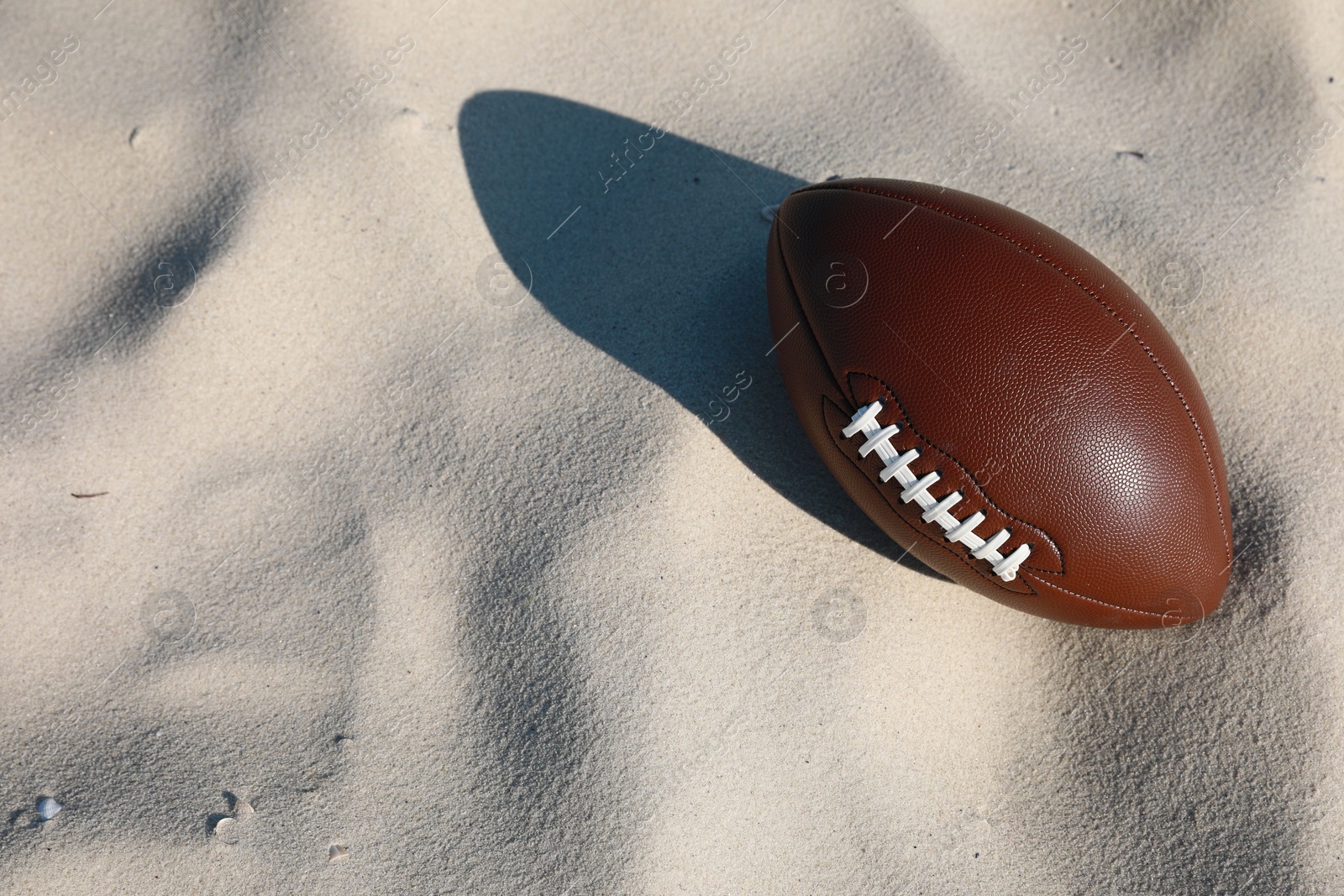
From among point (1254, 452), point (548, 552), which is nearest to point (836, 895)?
point (548, 552)

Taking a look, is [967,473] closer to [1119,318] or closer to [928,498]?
A: [928,498]

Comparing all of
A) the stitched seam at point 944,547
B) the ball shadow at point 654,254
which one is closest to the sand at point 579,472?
the ball shadow at point 654,254

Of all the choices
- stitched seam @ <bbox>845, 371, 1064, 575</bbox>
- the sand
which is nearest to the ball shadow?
the sand

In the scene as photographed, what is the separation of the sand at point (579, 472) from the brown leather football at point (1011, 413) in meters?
0.34

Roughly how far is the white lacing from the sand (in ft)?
1.24

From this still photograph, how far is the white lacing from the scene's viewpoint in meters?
1.77

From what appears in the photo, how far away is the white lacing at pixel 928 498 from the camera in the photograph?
1.77m

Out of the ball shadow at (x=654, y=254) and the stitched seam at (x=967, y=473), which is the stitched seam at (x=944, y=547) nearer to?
the stitched seam at (x=967, y=473)

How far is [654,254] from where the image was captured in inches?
97.5

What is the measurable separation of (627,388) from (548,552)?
48 cm

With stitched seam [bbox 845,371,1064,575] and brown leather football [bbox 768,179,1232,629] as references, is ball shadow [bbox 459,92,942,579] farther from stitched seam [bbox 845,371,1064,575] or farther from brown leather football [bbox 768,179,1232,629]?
stitched seam [bbox 845,371,1064,575]

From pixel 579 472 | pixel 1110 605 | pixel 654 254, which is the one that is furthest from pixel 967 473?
pixel 654 254

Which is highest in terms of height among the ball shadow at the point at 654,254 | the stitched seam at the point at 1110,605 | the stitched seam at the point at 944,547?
the ball shadow at the point at 654,254

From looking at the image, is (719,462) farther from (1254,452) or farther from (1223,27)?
(1223,27)
